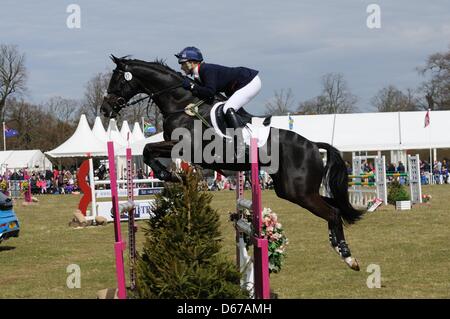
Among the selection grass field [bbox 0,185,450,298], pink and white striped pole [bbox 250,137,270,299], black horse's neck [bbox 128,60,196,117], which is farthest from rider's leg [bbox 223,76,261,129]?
pink and white striped pole [bbox 250,137,270,299]

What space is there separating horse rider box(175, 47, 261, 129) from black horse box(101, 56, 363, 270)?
0.14m

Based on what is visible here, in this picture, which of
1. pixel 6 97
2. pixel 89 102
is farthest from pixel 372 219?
pixel 6 97

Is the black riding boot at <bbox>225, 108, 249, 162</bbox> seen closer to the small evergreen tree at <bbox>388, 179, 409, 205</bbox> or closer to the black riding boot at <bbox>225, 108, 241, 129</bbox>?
the black riding boot at <bbox>225, 108, 241, 129</bbox>

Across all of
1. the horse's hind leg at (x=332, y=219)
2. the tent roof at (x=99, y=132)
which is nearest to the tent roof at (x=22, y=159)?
the tent roof at (x=99, y=132)

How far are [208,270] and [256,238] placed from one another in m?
0.41

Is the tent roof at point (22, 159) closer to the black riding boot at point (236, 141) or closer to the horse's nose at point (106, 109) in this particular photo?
the horse's nose at point (106, 109)

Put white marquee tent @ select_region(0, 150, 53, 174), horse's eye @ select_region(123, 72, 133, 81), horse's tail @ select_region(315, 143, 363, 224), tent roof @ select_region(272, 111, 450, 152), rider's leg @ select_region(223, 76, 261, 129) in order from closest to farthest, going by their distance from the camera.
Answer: rider's leg @ select_region(223, 76, 261, 129), horse's tail @ select_region(315, 143, 363, 224), horse's eye @ select_region(123, 72, 133, 81), tent roof @ select_region(272, 111, 450, 152), white marquee tent @ select_region(0, 150, 53, 174)

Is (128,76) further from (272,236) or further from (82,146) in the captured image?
(82,146)

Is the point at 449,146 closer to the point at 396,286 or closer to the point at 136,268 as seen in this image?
the point at 396,286

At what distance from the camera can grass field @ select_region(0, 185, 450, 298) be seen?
6.91 m

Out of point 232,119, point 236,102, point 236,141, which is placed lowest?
point 236,141

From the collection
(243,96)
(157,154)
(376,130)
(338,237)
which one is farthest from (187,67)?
(376,130)

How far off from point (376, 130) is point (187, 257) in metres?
31.3

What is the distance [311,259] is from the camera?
8930 millimetres
